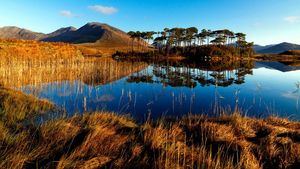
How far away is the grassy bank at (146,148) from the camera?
4.33 metres

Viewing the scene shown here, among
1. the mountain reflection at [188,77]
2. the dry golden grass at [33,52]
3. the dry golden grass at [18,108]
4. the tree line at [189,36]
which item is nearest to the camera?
the dry golden grass at [18,108]

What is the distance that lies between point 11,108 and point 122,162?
23.4 ft

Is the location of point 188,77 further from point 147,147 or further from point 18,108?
point 147,147

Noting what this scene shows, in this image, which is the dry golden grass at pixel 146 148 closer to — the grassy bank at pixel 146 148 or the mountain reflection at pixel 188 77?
the grassy bank at pixel 146 148

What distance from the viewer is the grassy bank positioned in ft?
14.2

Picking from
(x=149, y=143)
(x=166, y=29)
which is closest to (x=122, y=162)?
(x=149, y=143)

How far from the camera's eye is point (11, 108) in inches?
372

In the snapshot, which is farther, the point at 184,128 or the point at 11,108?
the point at 11,108

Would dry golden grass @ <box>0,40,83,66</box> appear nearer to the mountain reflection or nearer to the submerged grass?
the mountain reflection

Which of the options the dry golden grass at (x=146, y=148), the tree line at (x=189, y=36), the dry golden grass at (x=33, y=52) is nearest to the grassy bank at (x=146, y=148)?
the dry golden grass at (x=146, y=148)

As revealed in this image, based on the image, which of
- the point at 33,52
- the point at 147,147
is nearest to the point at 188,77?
the point at 33,52

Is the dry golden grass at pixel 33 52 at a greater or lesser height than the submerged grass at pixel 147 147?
greater

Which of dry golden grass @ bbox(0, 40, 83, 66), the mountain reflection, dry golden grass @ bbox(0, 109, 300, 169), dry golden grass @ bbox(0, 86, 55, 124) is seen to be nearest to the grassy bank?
dry golden grass @ bbox(0, 109, 300, 169)

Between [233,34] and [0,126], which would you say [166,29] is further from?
[0,126]
